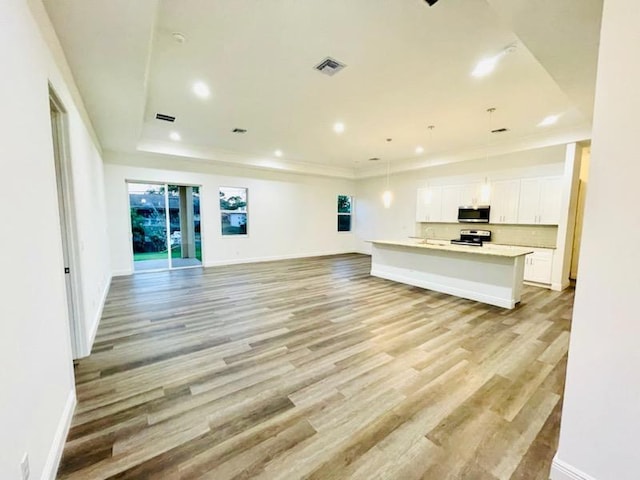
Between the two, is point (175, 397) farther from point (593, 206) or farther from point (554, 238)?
point (554, 238)

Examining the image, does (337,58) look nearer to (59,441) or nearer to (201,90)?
(201,90)

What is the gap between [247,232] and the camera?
827cm

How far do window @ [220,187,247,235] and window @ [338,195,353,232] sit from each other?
3.74 meters

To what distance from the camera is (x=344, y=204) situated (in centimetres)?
1056

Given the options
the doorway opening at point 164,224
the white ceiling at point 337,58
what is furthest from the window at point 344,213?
the doorway opening at point 164,224

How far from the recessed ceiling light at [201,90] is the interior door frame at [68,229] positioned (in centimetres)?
154

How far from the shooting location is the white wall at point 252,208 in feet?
21.0

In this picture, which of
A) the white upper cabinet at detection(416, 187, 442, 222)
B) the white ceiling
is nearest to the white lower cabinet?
the white ceiling

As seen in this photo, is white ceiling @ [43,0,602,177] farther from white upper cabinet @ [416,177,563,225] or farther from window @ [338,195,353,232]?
window @ [338,195,353,232]

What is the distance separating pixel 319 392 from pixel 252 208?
22.2 ft

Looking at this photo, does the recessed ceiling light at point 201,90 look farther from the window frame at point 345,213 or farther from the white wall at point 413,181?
the window frame at point 345,213

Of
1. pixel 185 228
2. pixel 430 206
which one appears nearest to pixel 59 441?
pixel 430 206

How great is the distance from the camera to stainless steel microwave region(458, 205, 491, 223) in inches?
257

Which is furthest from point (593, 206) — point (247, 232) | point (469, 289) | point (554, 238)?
point (247, 232)
